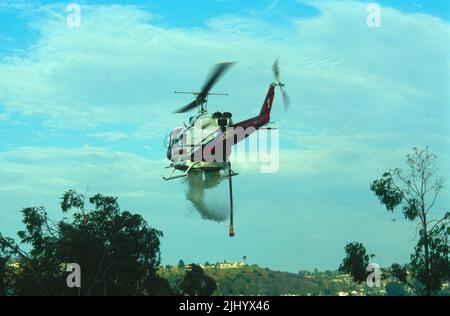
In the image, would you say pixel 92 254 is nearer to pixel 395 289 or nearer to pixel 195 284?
pixel 195 284

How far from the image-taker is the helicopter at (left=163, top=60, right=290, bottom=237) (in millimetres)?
49850

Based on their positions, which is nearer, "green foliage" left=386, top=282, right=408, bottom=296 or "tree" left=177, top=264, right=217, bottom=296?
"green foliage" left=386, top=282, right=408, bottom=296

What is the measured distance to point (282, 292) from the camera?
5919cm

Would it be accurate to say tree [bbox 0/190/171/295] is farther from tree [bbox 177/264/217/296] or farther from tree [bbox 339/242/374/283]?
tree [bbox 339/242/374/283]

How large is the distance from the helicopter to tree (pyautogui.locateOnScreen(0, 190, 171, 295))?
28.5 feet

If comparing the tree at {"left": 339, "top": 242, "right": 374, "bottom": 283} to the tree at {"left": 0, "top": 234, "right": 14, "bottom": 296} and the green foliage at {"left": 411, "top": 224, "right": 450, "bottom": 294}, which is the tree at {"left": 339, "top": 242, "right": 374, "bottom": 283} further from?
the tree at {"left": 0, "top": 234, "right": 14, "bottom": 296}

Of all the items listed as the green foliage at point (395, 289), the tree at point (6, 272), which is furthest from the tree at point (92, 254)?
the green foliage at point (395, 289)

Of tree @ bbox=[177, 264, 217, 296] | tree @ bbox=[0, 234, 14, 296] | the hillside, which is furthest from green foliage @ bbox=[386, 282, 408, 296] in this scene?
tree @ bbox=[0, 234, 14, 296]

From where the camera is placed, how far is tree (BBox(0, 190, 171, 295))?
5419 centimetres

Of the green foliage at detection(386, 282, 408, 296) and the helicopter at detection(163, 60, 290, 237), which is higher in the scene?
the helicopter at detection(163, 60, 290, 237)

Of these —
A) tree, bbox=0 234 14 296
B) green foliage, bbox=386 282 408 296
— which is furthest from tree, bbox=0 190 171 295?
green foliage, bbox=386 282 408 296

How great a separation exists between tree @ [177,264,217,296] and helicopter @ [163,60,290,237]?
7421mm
